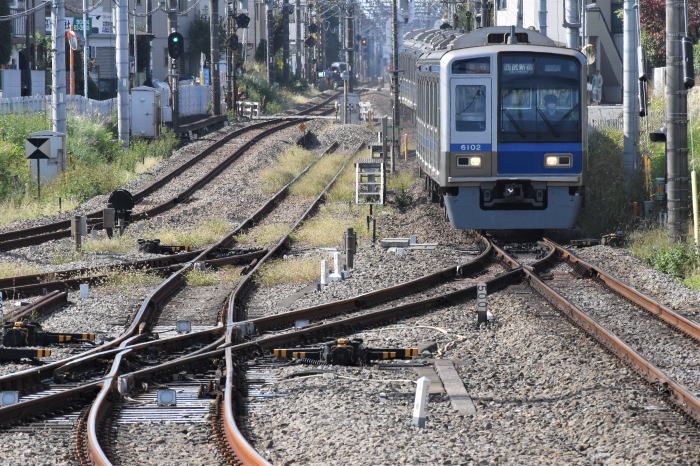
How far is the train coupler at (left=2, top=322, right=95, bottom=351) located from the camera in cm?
1092

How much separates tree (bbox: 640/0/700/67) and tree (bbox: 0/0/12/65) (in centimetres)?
2459

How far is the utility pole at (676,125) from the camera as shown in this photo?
16.7m

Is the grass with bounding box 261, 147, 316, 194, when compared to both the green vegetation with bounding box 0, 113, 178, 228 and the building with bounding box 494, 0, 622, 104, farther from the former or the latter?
the building with bounding box 494, 0, 622, 104

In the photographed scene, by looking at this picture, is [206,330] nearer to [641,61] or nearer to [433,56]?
[433,56]

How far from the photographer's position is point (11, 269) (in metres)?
16.1

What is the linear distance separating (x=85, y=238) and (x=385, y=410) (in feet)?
38.1

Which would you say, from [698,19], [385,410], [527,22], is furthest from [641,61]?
[527,22]

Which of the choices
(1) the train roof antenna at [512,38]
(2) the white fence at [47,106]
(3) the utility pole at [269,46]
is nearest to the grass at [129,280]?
(1) the train roof antenna at [512,38]

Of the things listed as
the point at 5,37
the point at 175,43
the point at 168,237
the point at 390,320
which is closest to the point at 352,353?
the point at 390,320

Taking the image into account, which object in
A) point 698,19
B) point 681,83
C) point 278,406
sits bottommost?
point 278,406

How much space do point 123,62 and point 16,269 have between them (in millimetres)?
17061

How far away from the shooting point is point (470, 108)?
A: 59.8 feet

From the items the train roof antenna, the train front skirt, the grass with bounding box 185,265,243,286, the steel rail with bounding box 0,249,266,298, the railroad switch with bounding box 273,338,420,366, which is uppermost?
the train roof antenna

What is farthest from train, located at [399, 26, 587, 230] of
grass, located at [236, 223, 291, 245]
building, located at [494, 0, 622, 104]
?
building, located at [494, 0, 622, 104]
